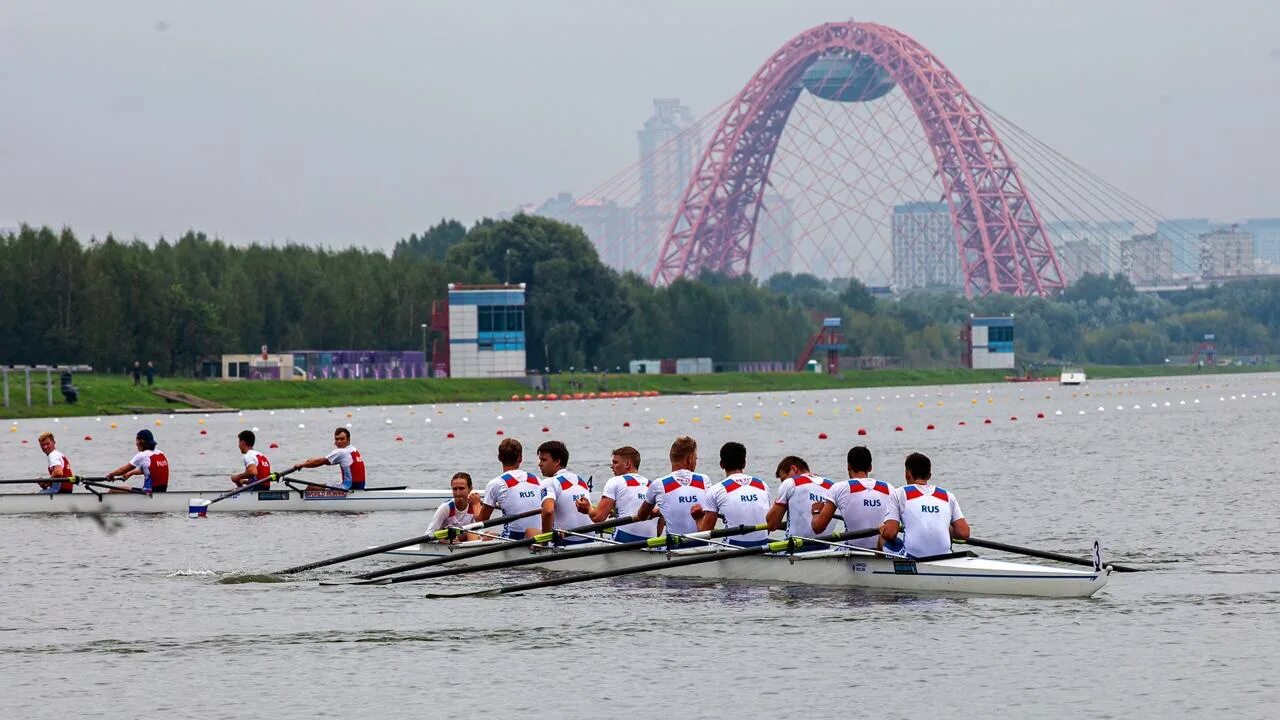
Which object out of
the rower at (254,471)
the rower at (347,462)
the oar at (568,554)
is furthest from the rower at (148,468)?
the oar at (568,554)

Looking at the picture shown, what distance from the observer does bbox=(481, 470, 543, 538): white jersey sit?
2989 cm

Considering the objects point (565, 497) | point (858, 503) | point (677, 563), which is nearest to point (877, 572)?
point (858, 503)

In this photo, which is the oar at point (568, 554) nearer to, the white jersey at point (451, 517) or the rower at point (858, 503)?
the rower at point (858, 503)

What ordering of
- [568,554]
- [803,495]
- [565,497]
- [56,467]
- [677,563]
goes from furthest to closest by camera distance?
[56,467], [565,497], [568,554], [803,495], [677,563]

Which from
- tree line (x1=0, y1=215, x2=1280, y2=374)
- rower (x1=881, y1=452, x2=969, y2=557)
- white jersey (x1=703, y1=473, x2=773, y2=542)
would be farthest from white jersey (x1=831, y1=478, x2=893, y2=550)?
tree line (x1=0, y1=215, x2=1280, y2=374)

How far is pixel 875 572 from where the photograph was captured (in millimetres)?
27203

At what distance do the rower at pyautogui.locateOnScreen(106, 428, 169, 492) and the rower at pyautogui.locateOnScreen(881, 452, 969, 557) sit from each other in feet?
59.6

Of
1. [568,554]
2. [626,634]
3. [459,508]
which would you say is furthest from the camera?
[459,508]

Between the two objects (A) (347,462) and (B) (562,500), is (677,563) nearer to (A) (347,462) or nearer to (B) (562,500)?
(B) (562,500)

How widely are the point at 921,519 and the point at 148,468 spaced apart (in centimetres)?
1952

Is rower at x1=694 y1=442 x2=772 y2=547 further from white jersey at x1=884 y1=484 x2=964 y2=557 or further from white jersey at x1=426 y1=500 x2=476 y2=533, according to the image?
white jersey at x1=426 y1=500 x2=476 y2=533

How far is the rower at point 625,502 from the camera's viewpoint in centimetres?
2939

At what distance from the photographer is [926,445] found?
229 ft

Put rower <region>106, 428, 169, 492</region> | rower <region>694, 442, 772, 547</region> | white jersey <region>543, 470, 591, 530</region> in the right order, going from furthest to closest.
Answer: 1. rower <region>106, 428, 169, 492</region>
2. white jersey <region>543, 470, 591, 530</region>
3. rower <region>694, 442, 772, 547</region>
